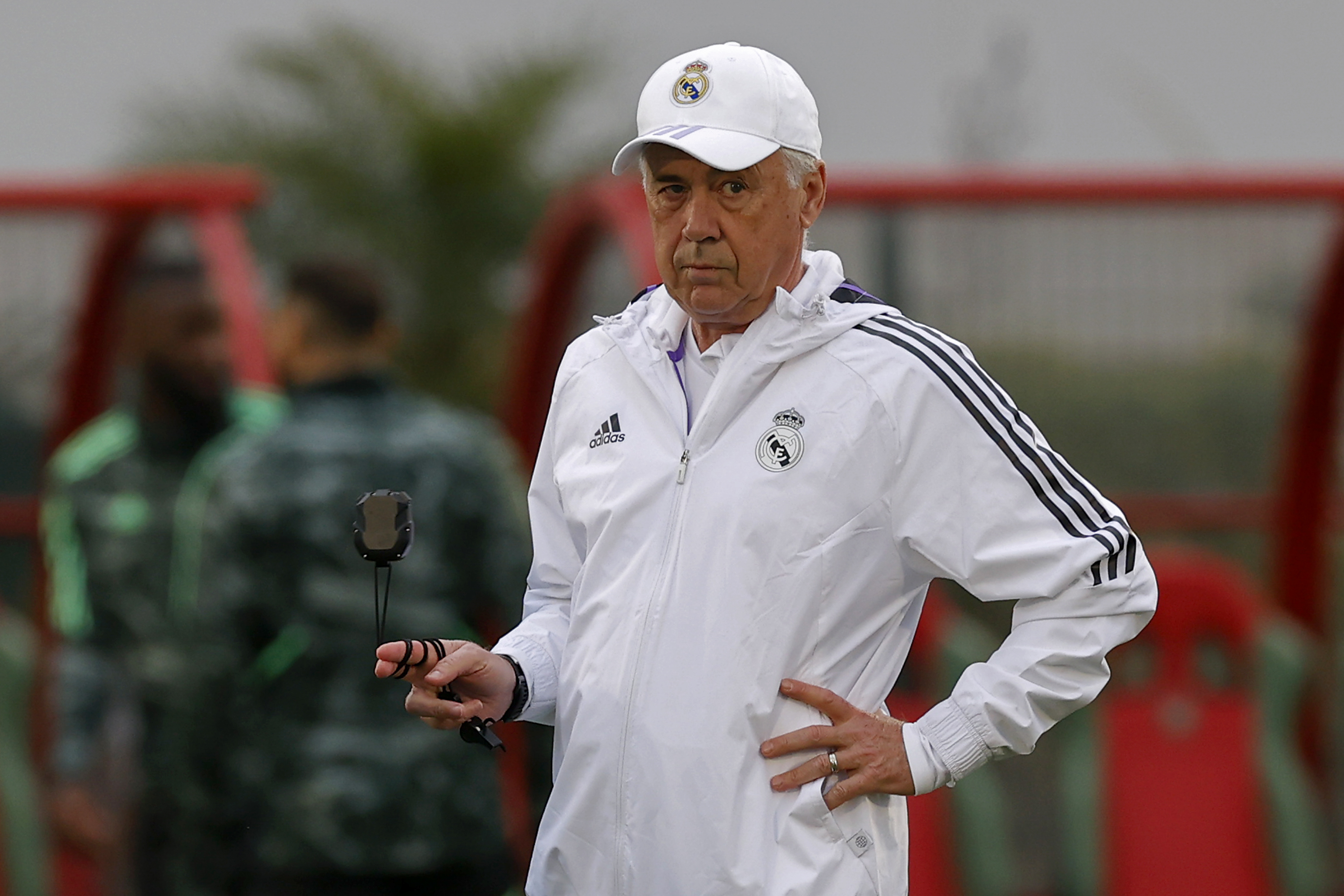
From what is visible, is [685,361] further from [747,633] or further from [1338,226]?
[1338,226]

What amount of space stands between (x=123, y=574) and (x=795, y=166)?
10.1 ft

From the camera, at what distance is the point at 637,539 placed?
2.44 metres

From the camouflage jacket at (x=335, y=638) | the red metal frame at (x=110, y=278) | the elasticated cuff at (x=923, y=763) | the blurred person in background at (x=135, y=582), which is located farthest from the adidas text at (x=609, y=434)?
the red metal frame at (x=110, y=278)

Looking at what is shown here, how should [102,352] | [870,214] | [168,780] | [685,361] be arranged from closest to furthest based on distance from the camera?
[685,361]
[168,780]
[870,214]
[102,352]

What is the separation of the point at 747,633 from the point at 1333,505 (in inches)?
199

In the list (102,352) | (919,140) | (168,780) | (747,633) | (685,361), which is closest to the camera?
(747,633)

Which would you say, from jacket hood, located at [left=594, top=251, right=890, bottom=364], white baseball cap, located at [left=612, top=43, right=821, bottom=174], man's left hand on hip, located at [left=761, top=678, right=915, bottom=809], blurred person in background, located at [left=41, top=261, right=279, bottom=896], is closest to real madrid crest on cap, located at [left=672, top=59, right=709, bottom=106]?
white baseball cap, located at [left=612, top=43, right=821, bottom=174]

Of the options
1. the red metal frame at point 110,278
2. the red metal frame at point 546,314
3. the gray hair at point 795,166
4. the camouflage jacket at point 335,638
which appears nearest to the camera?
the gray hair at point 795,166

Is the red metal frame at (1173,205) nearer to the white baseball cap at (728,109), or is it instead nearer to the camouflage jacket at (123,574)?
the camouflage jacket at (123,574)

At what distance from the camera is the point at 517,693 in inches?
100

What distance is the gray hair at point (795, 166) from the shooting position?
2.46m

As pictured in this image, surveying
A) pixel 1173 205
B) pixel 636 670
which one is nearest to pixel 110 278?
pixel 1173 205

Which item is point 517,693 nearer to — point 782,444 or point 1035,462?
point 782,444

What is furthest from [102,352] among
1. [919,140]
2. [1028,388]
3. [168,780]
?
[919,140]
